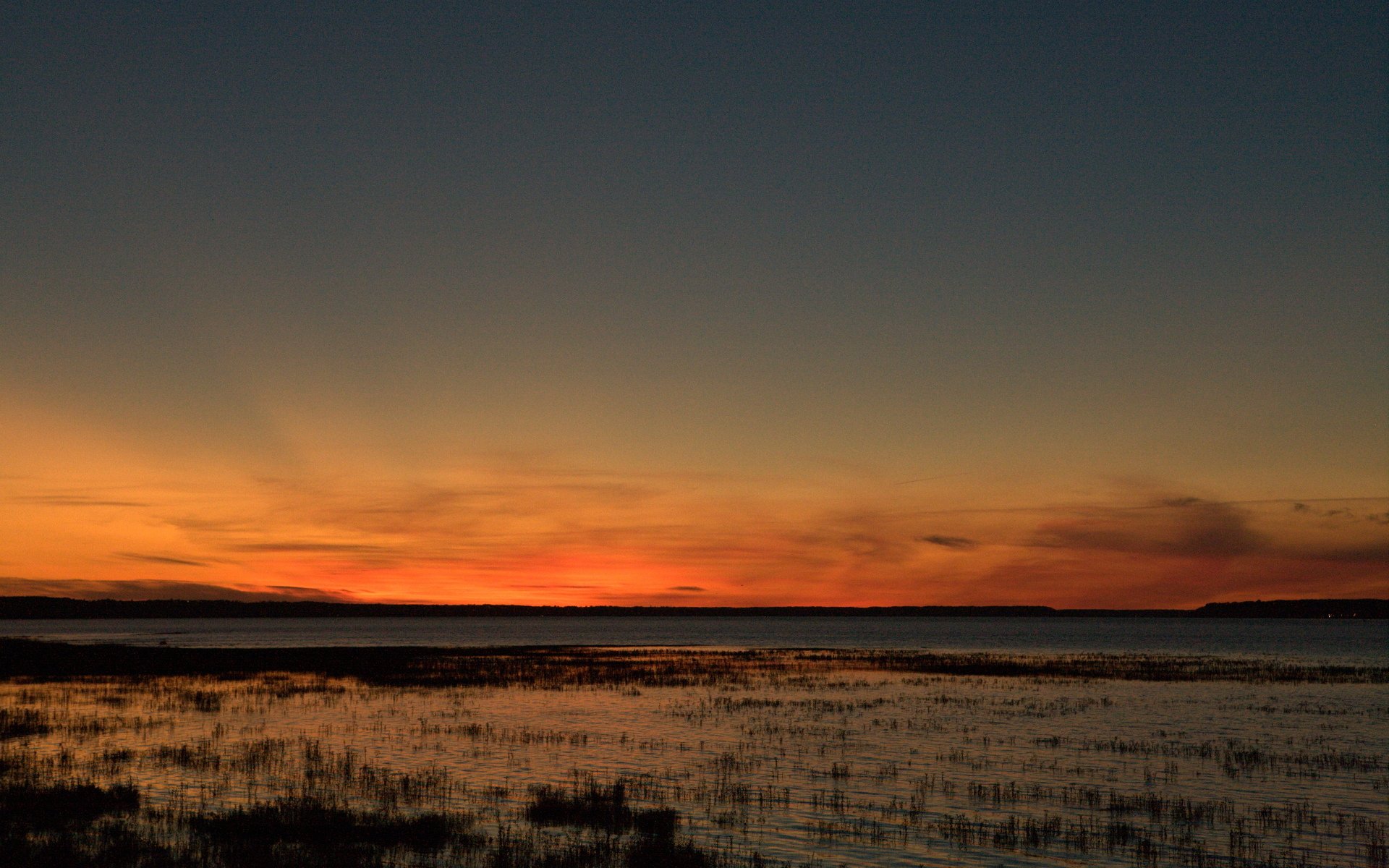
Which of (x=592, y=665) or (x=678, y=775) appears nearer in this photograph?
(x=678, y=775)

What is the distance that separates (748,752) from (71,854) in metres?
18.6

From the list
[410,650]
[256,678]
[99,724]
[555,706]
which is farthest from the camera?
[410,650]

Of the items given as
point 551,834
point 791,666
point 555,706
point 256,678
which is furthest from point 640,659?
point 551,834

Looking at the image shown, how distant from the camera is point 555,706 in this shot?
149ft

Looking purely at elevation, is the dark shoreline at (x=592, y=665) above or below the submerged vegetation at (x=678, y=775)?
below

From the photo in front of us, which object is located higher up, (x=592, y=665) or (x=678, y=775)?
(x=678, y=775)

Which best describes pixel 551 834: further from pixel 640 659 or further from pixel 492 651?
pixel 492 651

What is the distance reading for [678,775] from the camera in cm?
2722

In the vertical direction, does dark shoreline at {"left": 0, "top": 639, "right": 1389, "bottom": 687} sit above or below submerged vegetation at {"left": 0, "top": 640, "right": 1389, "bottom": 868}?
below

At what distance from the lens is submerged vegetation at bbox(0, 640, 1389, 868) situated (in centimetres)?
1902

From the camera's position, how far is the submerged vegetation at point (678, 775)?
62.4 ft

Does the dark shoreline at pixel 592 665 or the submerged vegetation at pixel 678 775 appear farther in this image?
the dark shoreline at pixel 592 665

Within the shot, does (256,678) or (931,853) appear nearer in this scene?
(931,853)

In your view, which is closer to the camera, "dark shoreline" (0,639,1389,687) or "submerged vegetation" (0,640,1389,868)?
"submerged vegetation" (0,640,1389,868)
